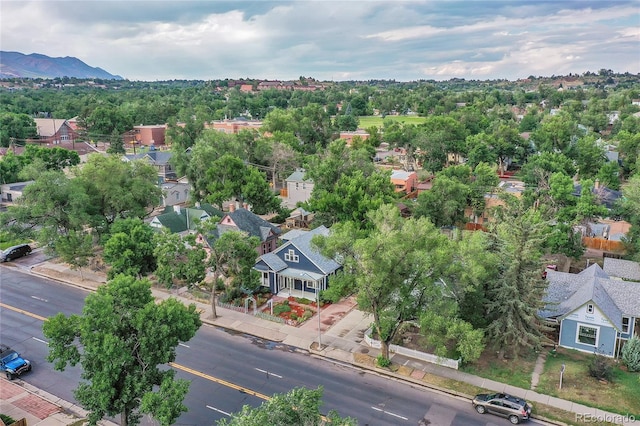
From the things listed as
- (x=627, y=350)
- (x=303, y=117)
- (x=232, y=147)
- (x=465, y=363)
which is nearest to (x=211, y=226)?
(x=465, y=363)

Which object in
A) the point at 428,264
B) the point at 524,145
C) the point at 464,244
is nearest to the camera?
the point at 428,264

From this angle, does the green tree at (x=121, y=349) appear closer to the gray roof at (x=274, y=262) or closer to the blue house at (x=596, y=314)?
the gray roof at (x=274, y=262)

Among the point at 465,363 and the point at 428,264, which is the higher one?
the point at 428,264

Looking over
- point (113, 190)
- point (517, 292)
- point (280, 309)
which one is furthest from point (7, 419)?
point (517, 292)

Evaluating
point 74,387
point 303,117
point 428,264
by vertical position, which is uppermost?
point 303,117

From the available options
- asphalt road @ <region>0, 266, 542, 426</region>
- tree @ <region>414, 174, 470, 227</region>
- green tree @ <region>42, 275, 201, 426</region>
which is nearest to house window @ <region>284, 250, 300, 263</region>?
asphalt road @ <region>0, 266, 542, 426</region>

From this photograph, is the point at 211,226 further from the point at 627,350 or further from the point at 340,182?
the point at 627,350

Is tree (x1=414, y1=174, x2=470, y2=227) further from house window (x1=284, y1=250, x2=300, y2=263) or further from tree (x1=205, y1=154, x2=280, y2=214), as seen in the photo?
tree (x1=205, y1=154, x2=280, y2=214)
